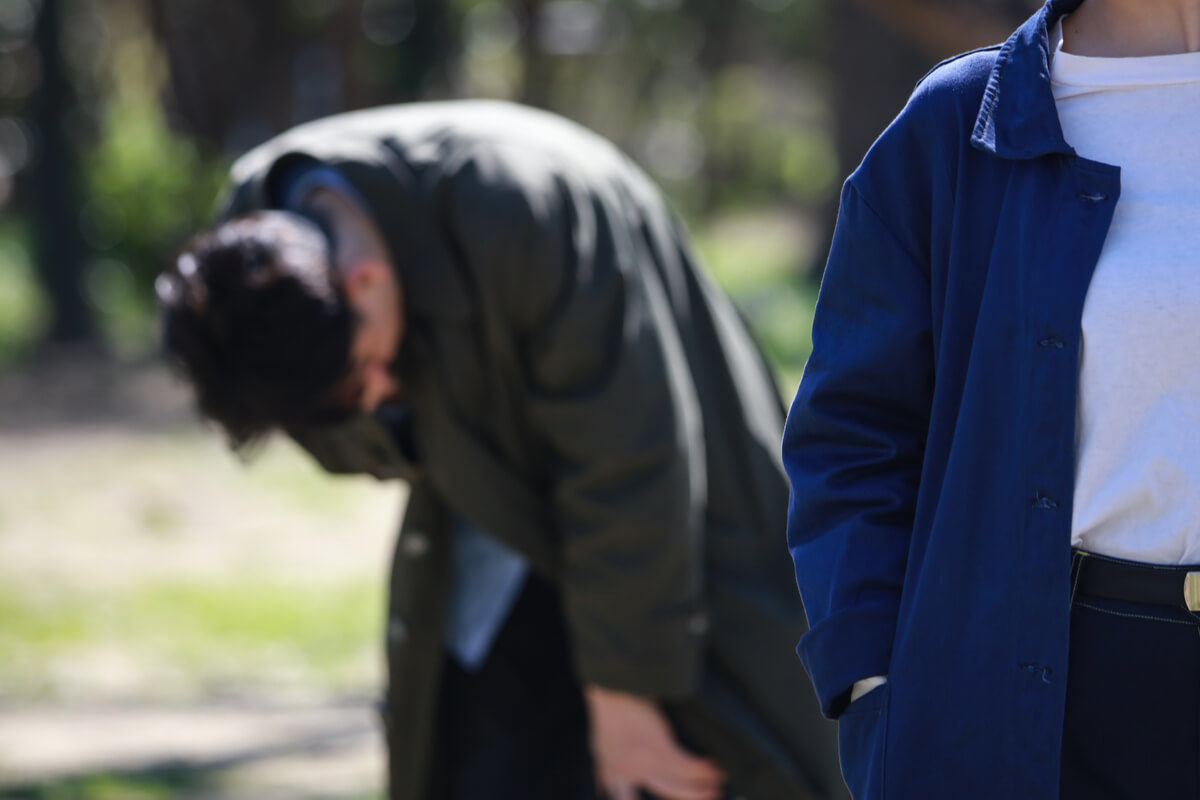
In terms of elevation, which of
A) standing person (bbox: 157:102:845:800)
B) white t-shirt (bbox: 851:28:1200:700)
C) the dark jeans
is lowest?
the dark jeans

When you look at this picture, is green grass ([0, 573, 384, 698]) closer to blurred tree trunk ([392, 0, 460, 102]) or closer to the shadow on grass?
the shadow on grass

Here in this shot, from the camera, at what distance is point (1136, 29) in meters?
1.68

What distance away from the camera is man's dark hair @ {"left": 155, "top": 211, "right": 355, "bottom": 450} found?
257 centimetres

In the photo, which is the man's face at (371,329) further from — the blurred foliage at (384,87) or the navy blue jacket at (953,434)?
the blurred foliage at (384,87)

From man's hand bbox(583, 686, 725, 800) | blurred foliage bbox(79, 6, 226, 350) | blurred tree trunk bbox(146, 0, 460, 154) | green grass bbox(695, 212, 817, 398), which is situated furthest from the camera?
blurred tree trunk bbox(146, 0, 460, 154)

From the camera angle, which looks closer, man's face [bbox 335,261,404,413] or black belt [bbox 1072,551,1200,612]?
black belt [bbox 1072,551,1200,612]

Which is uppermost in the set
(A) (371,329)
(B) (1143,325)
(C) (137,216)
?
(B) (1143,325)

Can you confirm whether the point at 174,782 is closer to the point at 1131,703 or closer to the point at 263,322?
the point at 263,322

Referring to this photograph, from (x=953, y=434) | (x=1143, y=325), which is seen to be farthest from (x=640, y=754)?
(x=1143, y=325)

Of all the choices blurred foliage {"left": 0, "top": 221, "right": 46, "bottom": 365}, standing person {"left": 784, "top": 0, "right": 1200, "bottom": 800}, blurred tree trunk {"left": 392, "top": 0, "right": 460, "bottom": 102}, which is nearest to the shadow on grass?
standing person {"left": 784, "top": 0, "right": 1200, "bottom": 800}

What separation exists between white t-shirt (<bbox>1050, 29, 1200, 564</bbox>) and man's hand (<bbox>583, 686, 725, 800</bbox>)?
1305mm

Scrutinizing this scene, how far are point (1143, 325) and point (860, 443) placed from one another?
0.34 meters

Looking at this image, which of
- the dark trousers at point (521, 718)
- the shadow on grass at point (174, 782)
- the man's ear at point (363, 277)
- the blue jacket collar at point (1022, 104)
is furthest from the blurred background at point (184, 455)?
the blue jacket collar at point (1022, 104)

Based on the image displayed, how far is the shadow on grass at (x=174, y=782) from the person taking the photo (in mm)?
4438
